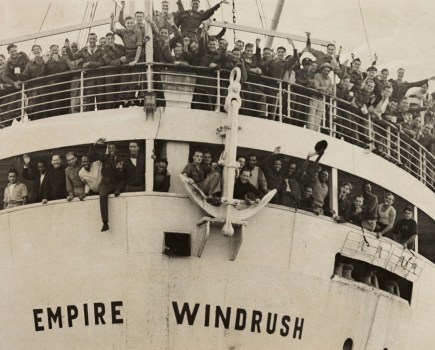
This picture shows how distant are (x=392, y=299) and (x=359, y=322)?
997 millimetres

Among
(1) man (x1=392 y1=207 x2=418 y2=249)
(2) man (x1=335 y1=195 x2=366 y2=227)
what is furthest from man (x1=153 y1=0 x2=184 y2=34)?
(1) man (x1=392 y1=207 x2=418 y2=249)

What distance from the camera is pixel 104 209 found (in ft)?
57.8

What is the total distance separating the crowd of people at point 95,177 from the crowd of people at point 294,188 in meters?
0.60

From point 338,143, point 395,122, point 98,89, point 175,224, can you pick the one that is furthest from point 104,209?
point 395,122

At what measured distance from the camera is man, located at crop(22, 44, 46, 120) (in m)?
19.2

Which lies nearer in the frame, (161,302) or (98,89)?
(161,302)

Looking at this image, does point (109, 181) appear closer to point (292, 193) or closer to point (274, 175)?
point (274, 175)

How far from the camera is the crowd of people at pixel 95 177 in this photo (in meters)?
17.7

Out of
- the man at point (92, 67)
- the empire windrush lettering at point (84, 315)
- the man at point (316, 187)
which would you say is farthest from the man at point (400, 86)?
the empire windrush lettering at point (84, 315)

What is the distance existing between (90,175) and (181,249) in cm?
172

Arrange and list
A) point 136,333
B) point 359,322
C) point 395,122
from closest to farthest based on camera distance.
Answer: point 136,333 < point 359,322 < point 395,122

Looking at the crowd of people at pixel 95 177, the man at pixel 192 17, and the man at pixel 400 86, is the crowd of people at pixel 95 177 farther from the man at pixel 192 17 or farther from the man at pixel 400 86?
the man at pixel 400 86

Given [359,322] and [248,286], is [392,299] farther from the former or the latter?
[248,286]

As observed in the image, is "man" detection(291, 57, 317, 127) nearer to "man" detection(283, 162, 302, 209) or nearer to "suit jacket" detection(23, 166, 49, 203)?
"man" detection(283, 162, 302, 209)
